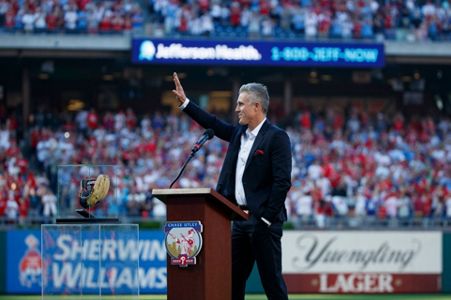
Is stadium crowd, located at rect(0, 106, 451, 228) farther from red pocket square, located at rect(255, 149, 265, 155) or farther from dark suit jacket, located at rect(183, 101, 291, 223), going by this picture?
red pocket square, located at rect(255, 149, 265, 155)

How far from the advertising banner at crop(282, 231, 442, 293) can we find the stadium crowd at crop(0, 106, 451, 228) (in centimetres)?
93

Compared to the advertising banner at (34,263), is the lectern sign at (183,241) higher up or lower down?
higher up

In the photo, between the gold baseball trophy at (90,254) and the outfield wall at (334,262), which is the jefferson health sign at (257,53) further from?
the gold baseball trophy at (90,254)

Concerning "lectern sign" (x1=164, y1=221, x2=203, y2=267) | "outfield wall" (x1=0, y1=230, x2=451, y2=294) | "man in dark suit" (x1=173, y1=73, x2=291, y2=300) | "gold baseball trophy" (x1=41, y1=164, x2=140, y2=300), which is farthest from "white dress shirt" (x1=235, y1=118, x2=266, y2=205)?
"outfield wall" (x1=0, y1=230, x2=451, y2=294)

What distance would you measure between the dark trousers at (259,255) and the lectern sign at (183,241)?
695 mm

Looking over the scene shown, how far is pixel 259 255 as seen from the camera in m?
9.73

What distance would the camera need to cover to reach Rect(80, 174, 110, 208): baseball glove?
955 cm

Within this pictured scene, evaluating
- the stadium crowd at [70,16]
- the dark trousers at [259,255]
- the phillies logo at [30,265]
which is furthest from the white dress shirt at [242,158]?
the stadium crowd at [70,16]

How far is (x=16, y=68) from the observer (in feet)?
104

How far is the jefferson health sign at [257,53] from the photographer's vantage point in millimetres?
28812

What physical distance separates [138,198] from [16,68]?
902 cm

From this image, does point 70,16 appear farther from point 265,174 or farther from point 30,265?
point 265,174

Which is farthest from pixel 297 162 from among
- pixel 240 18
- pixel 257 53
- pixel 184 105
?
pixel 184 105

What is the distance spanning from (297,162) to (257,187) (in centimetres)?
1767
